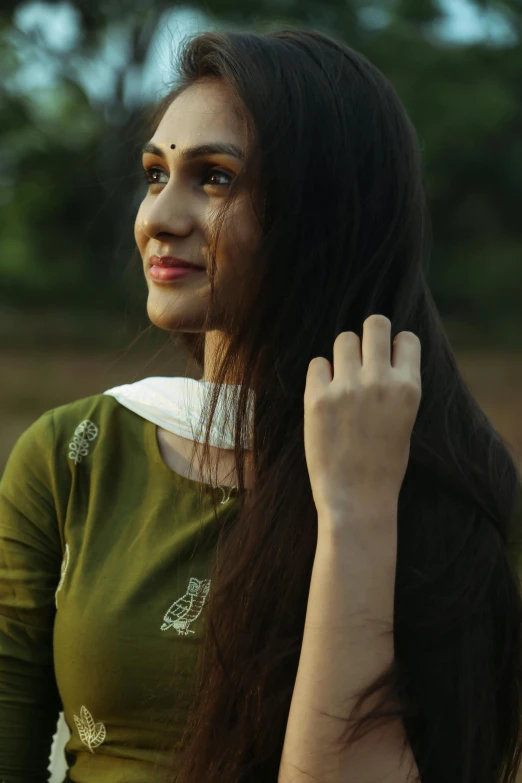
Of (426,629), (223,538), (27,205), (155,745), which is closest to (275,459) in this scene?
(223,538)

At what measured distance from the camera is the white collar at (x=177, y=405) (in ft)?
5.17

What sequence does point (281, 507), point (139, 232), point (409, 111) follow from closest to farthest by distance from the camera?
point (281, 507) → point (139, 232) → point (409, 111)

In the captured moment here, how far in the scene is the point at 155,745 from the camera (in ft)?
4.84

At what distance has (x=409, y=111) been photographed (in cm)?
1107

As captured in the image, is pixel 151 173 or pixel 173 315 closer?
pixel 173 315

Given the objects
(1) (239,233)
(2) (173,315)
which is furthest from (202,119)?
(2) (173,315)

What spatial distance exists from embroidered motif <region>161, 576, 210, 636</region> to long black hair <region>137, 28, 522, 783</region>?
45 mm

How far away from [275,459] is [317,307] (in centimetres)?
23

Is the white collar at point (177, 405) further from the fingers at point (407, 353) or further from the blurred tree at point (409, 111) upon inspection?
the blurred tree at point (409, 111)

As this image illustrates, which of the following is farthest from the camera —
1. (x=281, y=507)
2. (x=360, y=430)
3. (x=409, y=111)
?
(x=409, y=111)

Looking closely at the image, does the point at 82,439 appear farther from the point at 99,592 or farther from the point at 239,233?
the point at 239,233

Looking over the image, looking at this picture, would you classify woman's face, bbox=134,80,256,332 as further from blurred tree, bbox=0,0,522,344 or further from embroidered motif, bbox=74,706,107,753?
blurred tree, bbox=0,0,522,344

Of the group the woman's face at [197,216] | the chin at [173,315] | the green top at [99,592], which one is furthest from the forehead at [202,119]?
the green top at [99,592]

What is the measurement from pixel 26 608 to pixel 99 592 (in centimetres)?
14
